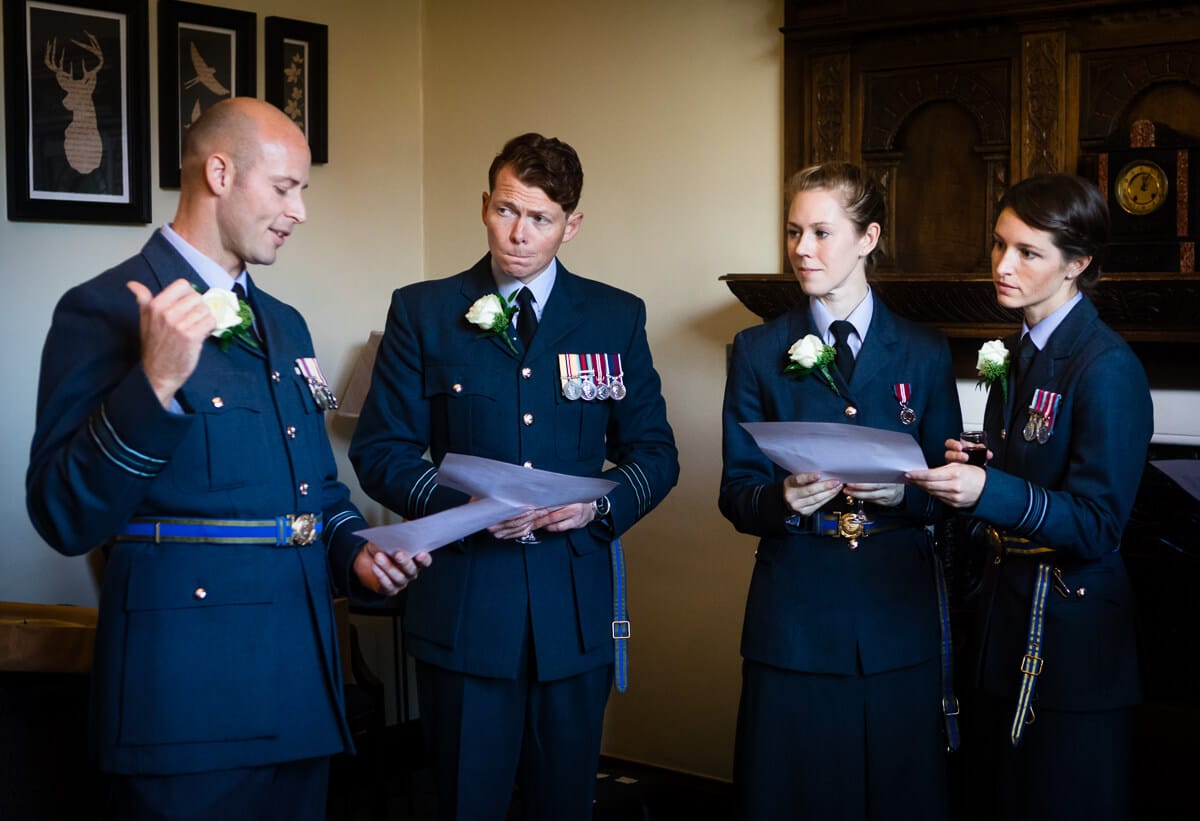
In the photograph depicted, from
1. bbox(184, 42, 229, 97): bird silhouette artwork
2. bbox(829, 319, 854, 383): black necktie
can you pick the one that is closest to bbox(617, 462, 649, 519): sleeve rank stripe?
bbox(829, 319, 854, 383): black necktie

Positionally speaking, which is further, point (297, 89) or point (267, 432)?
point (297, 89)

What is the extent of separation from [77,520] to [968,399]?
2.42 m

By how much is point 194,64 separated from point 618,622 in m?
2.21

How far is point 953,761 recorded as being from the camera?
339 cm

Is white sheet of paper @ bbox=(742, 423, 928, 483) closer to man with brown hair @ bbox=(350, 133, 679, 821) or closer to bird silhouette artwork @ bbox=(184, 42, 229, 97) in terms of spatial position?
man with brown hair @ bbox=(350, 133, 679, 821)

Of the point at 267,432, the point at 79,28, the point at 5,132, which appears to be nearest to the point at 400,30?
the point at 79,28

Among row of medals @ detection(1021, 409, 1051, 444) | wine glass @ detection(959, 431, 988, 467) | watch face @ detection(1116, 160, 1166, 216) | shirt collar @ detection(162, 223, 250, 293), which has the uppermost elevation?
watch face @ detection(1116, 160, 1166, 216)

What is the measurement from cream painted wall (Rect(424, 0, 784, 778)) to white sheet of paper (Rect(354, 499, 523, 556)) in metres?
1.82

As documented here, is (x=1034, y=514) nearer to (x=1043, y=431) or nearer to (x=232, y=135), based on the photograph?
(x=1043, y=431)

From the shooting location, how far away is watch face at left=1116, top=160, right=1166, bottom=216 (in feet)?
10.0

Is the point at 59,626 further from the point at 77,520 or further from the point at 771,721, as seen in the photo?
the point at 771,721

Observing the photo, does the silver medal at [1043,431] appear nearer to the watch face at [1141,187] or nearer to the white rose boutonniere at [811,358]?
the white rose boutonniere at [811,358]

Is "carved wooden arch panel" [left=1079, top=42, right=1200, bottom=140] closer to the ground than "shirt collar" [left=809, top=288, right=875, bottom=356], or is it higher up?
higher up

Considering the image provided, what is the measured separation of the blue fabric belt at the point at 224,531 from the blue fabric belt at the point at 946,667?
1.29 meters
